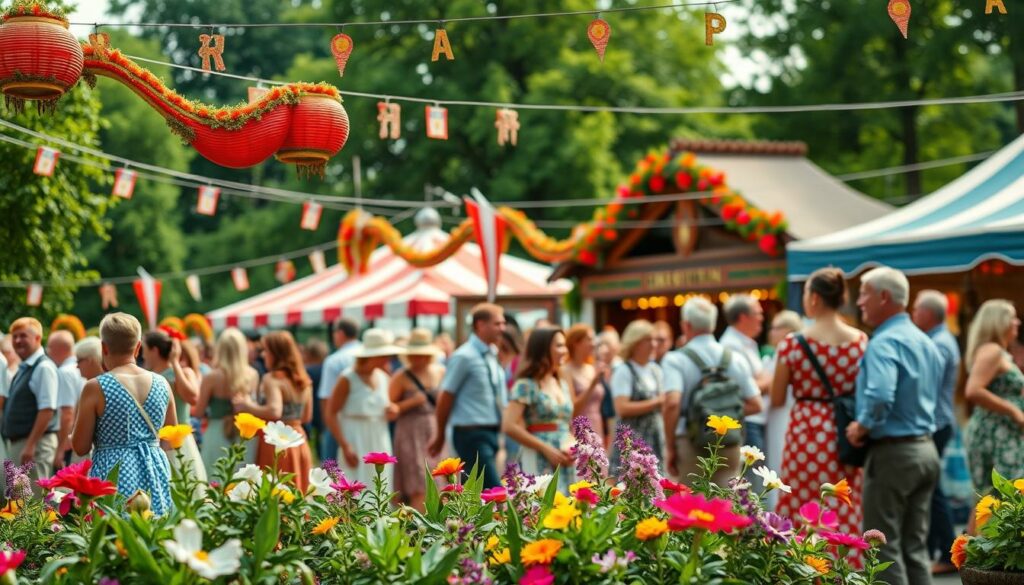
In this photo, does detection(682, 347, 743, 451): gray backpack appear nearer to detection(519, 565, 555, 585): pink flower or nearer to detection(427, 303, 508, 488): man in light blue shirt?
detection(427, 303, 508, 488): man in light blue shirt

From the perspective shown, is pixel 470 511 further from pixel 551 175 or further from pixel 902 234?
pixel 551 175

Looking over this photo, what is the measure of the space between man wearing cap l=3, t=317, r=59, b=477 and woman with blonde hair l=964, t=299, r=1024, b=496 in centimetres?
573

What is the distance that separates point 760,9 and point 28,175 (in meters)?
21.6

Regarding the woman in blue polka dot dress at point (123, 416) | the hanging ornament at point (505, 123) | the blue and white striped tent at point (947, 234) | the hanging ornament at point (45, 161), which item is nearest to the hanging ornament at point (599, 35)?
the hanging ornament at point (505, 123)

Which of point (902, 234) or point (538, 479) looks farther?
point (902, 234)

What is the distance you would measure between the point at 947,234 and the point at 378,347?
4.58m

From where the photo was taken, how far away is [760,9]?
100 feet

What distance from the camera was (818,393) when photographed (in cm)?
681

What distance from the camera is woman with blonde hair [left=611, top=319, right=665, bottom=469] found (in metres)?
9.16

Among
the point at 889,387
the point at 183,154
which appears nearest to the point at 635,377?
the point at 889,387

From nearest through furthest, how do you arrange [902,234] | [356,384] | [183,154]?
[356,384]
[902,234]
[183,154]

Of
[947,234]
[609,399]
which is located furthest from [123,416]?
[947,234]

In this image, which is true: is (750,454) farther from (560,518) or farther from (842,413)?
(842,413)

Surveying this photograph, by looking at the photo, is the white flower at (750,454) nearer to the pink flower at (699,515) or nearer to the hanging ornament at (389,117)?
the pink flower at (699,515)
